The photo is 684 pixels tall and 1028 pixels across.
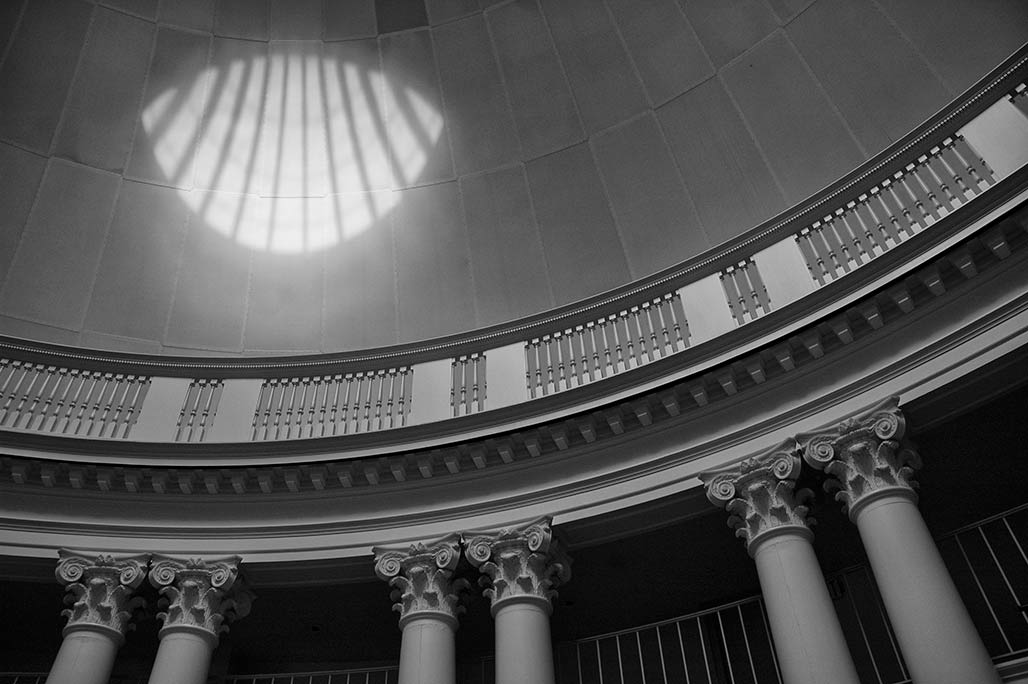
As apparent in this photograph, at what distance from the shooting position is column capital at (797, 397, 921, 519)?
39.5 feet

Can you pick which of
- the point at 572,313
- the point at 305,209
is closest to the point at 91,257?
the point at 305,209

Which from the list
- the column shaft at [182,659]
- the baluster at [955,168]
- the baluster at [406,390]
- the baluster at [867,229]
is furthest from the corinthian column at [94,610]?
the baluster at [955,168]

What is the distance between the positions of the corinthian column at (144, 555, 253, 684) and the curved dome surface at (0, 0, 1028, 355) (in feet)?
25.1

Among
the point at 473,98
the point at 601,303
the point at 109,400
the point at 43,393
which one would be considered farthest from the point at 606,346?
the point at 43,393

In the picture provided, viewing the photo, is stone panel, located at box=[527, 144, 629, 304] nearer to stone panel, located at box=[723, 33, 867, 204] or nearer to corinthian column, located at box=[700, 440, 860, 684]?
stone panel, located at box=[723, 33, 867, 204]

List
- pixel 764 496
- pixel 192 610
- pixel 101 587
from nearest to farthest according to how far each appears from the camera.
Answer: pixel 764 496 → pixel 192 610 → pixel 101 587

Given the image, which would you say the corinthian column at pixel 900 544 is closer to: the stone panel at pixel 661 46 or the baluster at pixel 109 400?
the stone panel at pixel 661 46

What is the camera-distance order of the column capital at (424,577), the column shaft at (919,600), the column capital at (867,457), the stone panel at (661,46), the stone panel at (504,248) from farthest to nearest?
1. the stone panel at (504,248)
2. the stone panel at (661,46)
3. the column capital at (424,577)
4. the column capital at (867,457)
5. the column shaft at (919,600)

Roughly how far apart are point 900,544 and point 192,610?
10.6 m

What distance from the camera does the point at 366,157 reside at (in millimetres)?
22422

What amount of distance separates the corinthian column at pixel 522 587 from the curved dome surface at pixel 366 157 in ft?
25.7

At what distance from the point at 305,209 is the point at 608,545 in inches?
472

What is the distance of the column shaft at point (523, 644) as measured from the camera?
12.8 meters

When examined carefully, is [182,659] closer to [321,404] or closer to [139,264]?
[321,404]
